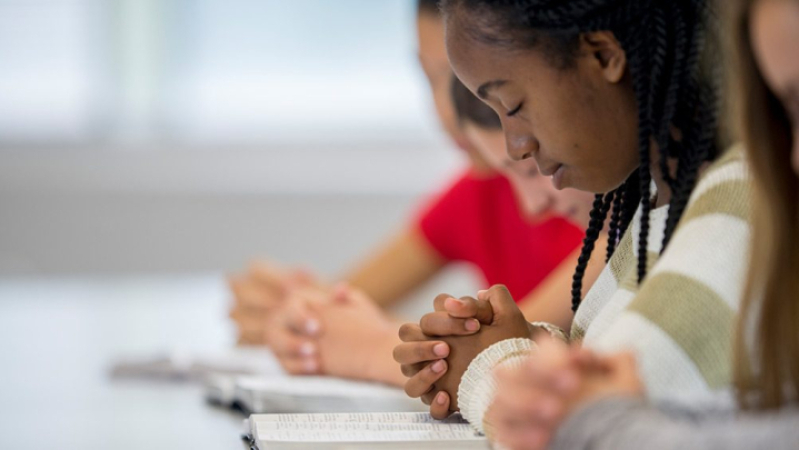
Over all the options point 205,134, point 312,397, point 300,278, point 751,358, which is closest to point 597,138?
point 751,358

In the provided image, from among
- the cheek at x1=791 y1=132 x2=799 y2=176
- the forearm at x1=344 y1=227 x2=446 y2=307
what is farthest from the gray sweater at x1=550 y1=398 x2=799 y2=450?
the forearm at x1=344 y1=227 x2=446 y2=307

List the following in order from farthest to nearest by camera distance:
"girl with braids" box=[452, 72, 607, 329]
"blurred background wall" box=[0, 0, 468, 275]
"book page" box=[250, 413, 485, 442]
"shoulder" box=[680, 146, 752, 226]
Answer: "blurred background wall" box=[0, 0, 468, 275]
"girl with braids" box=[452, 72, 607, 329]
"book page" box=[250, 413, 485, 442]
"shoulder" box=[680, 146, 752, 226]

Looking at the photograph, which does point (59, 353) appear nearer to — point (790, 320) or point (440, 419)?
point (440, 419)

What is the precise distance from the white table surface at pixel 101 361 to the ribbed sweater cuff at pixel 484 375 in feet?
0.78

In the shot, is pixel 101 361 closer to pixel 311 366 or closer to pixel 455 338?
pixel 311 366

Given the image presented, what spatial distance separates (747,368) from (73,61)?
3122 millimetres

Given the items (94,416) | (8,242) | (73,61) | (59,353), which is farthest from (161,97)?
(94,416)

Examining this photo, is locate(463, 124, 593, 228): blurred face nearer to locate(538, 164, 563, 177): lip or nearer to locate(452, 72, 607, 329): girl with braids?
locate(452, 72, 607, 329): girl with braids

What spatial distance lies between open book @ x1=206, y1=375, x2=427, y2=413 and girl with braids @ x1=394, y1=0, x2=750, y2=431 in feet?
0.69

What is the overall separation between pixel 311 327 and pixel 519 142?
1.83 ft

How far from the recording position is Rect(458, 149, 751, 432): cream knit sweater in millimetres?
588

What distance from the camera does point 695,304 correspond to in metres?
0.60

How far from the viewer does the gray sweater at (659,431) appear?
1.71 feet

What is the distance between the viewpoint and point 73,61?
11.3 feet
